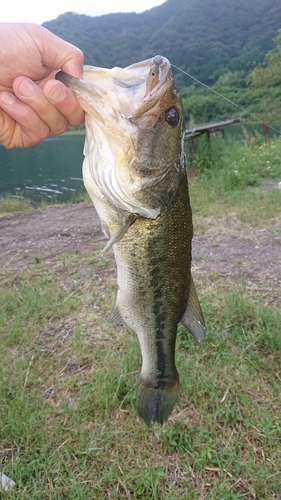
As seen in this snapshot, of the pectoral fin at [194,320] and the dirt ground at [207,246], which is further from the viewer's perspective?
the dirt ground at [207,246]

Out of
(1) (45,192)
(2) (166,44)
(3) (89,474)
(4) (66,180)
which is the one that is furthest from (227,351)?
(2) (166,44)

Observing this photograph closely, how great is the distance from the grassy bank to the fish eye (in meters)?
1.98

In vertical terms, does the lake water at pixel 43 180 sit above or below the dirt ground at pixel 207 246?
below

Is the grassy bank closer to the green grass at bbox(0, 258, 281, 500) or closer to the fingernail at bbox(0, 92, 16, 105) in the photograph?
the green grass at bbox(0, 258, 281, 500)

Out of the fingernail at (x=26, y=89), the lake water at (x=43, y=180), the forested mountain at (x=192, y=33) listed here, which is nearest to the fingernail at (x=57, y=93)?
the fingernail at (x=26, y=89)

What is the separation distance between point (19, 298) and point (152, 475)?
2.42m

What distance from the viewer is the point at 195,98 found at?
41.5m

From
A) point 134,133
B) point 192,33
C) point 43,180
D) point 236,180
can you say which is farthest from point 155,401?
point 192,33

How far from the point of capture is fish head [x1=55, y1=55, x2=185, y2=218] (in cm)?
138

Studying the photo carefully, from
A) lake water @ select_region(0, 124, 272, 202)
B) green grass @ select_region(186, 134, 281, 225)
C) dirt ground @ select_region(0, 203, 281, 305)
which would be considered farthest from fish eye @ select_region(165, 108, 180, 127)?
lake water @ select_region(0, 124, 272, 202)

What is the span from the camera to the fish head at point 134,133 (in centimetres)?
138

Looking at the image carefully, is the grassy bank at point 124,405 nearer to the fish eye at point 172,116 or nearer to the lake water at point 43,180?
the fish eye at point 172,116

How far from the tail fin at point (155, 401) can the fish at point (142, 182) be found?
0.95 feet

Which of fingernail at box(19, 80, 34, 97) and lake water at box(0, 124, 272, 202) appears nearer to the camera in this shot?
fingernail at box(19, 80, 34, 97)
